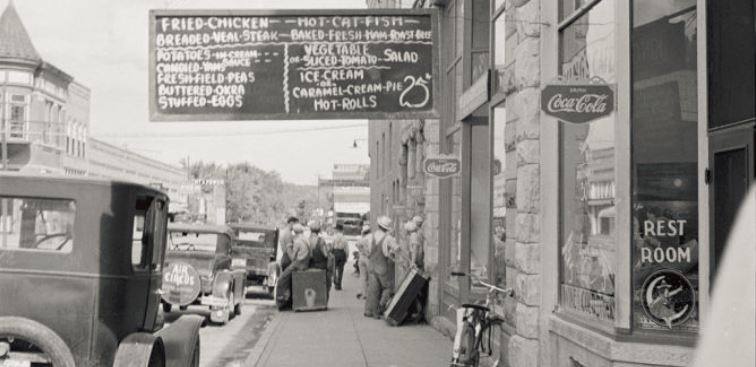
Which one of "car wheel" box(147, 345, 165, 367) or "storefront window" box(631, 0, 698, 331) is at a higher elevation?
"storefront window" box(631, 0, 698, 331)

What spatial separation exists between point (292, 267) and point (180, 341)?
10243mm

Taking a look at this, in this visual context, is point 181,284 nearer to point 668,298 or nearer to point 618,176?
point 618,176

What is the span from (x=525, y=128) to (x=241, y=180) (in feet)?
392

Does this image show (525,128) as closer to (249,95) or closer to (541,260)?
(541,260)

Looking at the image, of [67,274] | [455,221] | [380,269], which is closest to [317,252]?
[380,269]

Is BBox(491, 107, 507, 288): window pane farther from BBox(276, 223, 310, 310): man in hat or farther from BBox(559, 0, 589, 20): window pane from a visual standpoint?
BBox(276, 223, 310, 310): man in hat

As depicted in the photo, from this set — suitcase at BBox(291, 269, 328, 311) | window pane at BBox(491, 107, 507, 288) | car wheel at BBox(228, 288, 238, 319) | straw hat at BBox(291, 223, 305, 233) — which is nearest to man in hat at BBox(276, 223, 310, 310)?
suitcase at BBox(291, 269, 328, 311)

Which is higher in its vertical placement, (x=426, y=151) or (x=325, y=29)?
(x=325, y=29)

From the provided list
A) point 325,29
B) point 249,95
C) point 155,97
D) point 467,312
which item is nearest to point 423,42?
point 325,29

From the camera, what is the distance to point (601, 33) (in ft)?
23.0

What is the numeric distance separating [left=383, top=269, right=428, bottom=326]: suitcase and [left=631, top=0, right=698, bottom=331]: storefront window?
356 inches

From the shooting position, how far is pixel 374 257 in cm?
1617

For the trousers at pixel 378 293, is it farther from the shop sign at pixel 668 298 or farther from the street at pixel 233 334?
the shop sign at pixel 668 298

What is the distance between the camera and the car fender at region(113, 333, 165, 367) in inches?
259
